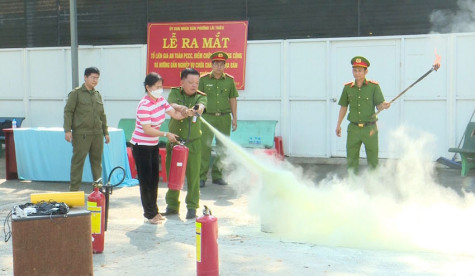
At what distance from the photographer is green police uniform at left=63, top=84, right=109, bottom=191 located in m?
9.09

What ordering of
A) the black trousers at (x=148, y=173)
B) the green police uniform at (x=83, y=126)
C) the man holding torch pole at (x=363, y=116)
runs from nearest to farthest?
the black trousers at (x=148, y=173) < the man holding torch pole at (x=363, y=116) < the green police uniform at (x=83, y=126)

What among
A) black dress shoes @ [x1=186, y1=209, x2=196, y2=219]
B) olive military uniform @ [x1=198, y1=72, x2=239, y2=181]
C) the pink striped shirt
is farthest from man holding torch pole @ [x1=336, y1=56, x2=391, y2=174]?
the pink striped shirt

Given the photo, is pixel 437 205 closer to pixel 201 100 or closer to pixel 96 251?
pixel 201 100

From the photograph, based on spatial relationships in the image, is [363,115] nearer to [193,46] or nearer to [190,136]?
[190,136]

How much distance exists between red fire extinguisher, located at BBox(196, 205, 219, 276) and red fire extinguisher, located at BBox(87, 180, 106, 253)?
1.33m

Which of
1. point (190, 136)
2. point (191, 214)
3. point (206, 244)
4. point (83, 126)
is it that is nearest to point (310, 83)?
point (83, 126)

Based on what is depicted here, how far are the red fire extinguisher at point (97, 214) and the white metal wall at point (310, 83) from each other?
743 centimetres

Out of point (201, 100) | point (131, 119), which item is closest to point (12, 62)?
point (131, 119)

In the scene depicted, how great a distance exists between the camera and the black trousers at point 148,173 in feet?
24.6

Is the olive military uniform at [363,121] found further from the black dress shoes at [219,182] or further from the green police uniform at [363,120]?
the black dress shoes at [219,182]

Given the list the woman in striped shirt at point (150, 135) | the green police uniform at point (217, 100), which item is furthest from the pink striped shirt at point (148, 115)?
the green police uniform at point (217, 100)

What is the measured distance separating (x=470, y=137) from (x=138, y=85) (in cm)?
727

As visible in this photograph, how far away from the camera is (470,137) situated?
11.4 m

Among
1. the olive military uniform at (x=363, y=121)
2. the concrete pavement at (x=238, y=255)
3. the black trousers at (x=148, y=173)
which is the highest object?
the olive military uniform at (x=363, y=121)
